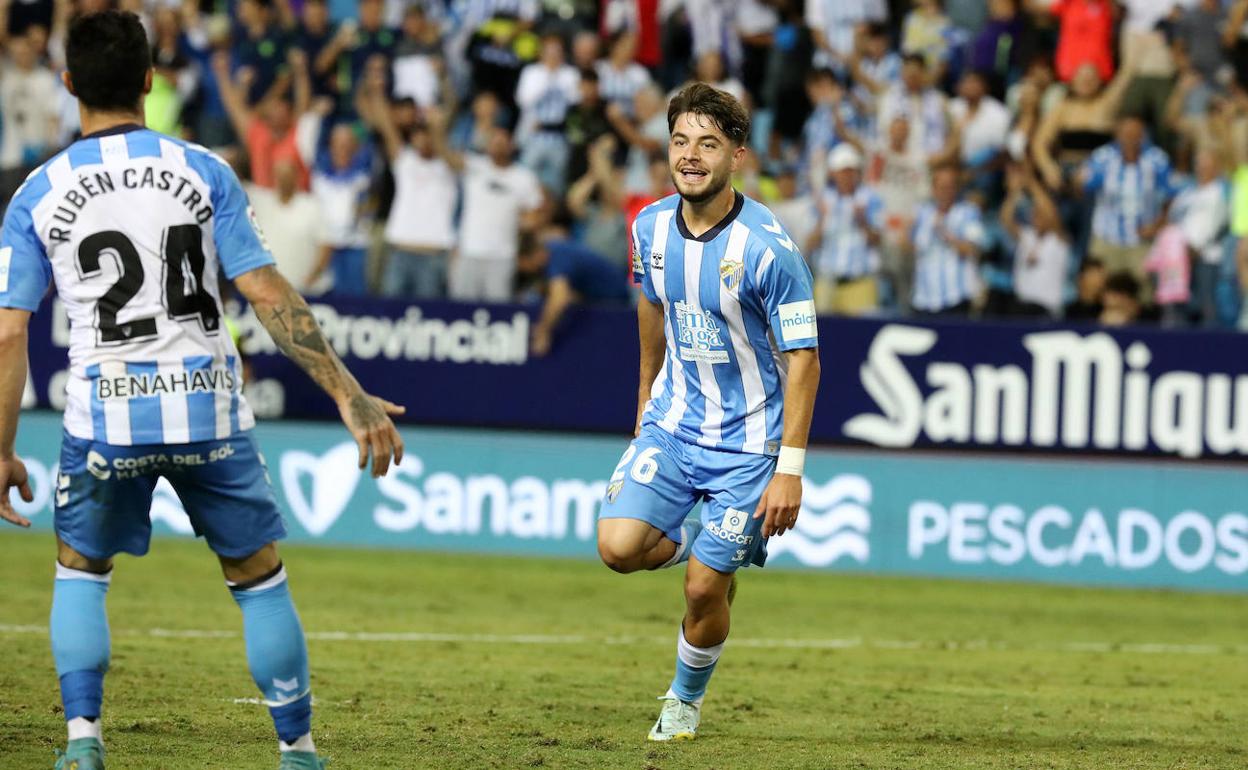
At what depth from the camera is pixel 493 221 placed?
14.8 metres

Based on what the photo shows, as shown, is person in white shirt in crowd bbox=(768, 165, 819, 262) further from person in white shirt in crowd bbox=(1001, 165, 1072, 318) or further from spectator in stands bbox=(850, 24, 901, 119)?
person in white shirt in crowd bbox=(1001, 165, 1072, 318)

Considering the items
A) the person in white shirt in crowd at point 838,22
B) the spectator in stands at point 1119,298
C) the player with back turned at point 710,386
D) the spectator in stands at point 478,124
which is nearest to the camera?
the player with back turned at point 710,386

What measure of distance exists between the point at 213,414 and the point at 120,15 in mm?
1171

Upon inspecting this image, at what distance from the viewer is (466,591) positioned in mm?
11797

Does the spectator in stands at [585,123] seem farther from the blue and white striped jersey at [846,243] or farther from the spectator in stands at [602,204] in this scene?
the blue and white striped jersey at [846,243]

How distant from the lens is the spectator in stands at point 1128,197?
14.8m

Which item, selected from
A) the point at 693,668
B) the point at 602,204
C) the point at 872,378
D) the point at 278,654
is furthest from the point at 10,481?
the point at 602,204

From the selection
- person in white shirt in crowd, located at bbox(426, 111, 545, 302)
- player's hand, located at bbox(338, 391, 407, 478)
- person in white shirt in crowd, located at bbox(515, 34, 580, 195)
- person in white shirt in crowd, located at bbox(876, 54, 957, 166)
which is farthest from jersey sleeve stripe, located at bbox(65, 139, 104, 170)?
person in white shirt in crowd, located at bbox(876, 54, 957, 166)

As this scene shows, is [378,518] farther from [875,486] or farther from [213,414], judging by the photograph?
[213,414]

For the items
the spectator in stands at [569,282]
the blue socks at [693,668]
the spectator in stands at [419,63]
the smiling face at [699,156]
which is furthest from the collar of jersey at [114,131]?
the spectator in stands at [419,63]

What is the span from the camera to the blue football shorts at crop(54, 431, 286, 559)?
514 centimetres

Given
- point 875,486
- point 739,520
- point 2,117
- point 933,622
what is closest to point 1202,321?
point 875,486

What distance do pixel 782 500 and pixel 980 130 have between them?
10.0 metres

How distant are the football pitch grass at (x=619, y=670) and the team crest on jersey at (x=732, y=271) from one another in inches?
67.7
